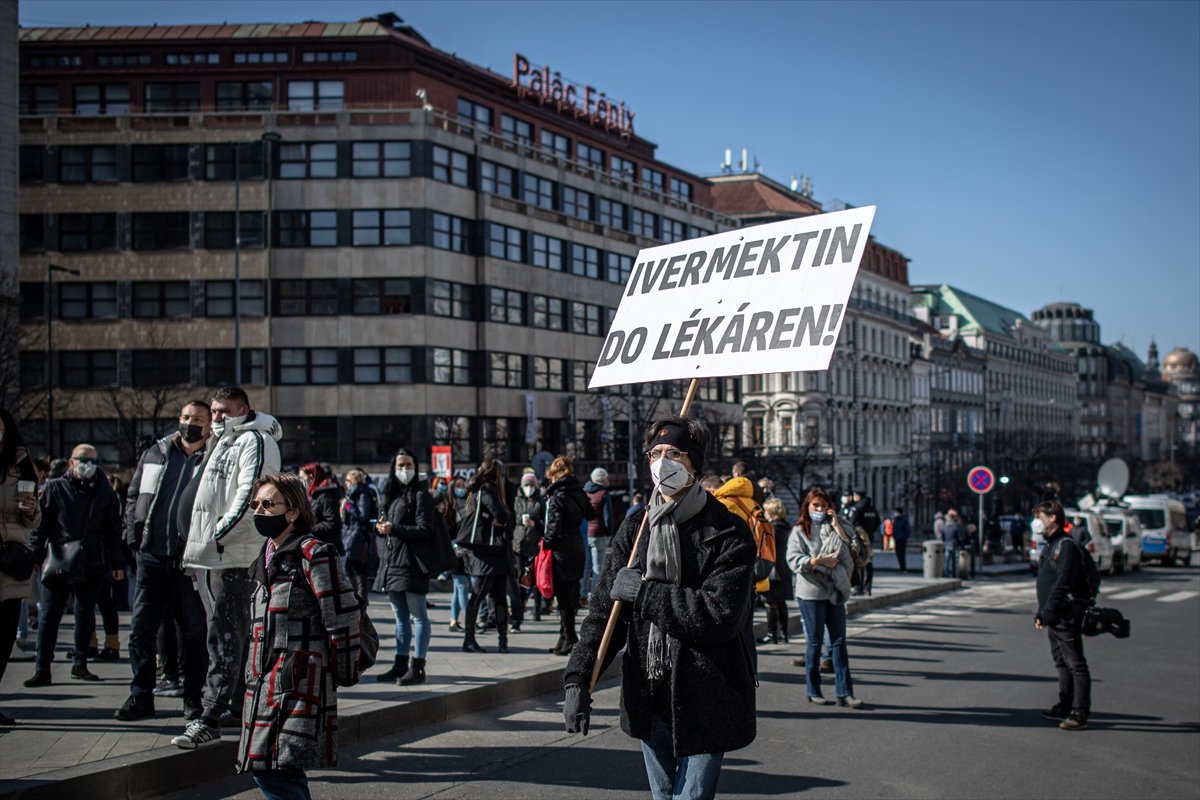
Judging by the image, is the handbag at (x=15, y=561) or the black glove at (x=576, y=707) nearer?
the black glove at (x=576, y=707)

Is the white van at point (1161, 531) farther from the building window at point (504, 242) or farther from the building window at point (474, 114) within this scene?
the building window at point (474, 114)

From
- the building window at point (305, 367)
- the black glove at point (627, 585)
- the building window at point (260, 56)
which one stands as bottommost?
the black glove at point (627, 585)

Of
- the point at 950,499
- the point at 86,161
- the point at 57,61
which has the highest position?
the point at 57,61

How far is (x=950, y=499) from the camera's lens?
61875mm

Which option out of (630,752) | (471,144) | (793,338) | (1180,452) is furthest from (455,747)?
(1180,452)

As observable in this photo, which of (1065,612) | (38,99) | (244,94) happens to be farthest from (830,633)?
(38,99)

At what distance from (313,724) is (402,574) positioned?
491 cm

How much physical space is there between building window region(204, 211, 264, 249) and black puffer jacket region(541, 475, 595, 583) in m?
38.7

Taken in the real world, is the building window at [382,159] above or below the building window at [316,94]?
below

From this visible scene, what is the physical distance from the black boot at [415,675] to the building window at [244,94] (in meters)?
45.4

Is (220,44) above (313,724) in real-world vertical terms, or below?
above

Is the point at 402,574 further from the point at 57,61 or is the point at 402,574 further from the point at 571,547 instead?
the point at 57,61

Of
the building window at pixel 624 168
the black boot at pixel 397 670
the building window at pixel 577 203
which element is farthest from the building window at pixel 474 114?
the black boot at pixel 397 670

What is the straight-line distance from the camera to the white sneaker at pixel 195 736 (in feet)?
24.1
